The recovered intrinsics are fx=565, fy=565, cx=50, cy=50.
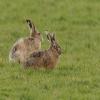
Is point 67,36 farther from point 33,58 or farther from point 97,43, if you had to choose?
point 33,58

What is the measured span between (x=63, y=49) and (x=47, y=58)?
14.0ft

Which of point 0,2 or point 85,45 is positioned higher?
point 0,2

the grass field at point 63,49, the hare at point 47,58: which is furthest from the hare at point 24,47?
the hare at point 47,58

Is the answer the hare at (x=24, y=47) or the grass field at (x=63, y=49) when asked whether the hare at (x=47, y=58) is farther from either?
the hare at (x=24, y=47)

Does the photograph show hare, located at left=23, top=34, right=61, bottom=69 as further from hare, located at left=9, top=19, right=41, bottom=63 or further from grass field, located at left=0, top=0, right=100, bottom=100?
hare, located at left=9, top=19, right=41, bottom=63

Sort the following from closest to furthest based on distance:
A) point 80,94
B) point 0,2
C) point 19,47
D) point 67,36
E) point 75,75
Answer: point 80,94
point 75,75
point 19,47
point 67,36
point 0,2

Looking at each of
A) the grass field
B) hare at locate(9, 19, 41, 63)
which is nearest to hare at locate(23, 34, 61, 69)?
the grass field

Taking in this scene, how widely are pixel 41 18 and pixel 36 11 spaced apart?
1.14 metres

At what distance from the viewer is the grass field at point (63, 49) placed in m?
10.6

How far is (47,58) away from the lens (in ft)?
40.9

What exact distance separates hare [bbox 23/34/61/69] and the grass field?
8.0 inches

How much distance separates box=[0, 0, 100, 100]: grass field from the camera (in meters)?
10.6

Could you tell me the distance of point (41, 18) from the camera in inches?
878

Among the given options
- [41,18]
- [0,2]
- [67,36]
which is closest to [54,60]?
[67,36]
